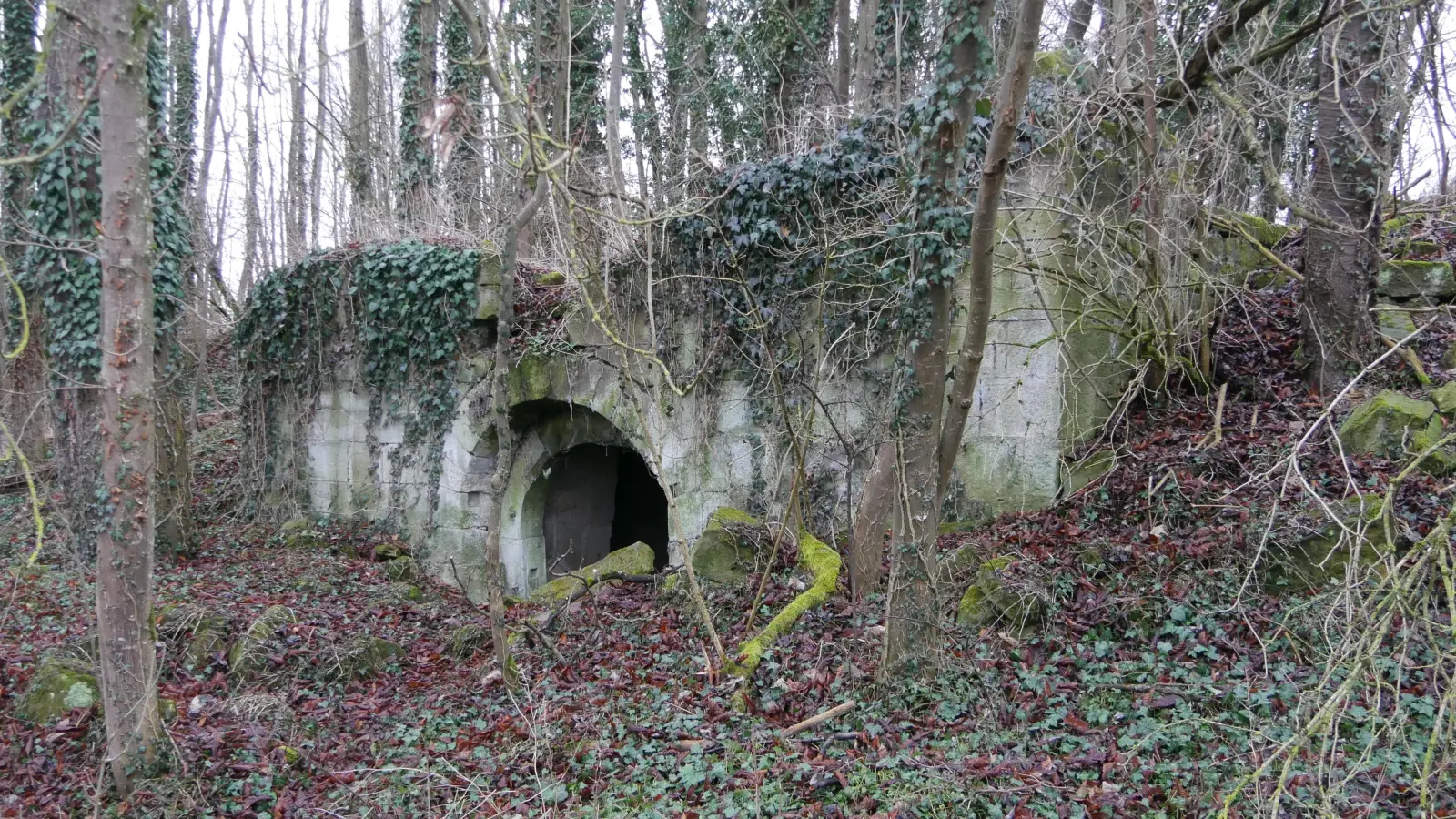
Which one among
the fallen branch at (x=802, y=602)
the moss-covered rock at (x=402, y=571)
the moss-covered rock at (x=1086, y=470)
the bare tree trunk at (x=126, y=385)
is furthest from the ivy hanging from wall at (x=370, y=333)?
the moss-covered rock at (x=1086, y=470)

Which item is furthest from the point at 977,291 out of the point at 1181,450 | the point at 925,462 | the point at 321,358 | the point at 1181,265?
the point at 321,358

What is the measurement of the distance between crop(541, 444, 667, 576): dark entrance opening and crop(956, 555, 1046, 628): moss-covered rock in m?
4.44

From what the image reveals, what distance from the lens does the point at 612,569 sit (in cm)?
684

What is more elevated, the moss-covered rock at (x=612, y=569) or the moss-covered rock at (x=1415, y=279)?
the moss-covered rock at (x=1415, y=279)

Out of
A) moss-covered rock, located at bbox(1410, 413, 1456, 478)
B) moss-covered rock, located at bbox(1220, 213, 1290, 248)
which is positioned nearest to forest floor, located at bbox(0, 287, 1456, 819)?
moss-covered rock, located at bbox(1410, 413, 1456, 478)

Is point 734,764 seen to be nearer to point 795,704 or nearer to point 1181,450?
point 795,704

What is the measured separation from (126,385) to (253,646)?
2535 millimetres

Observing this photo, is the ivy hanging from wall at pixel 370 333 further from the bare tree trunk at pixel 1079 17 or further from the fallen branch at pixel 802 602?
the bare tree trunk at pixel 1079 17

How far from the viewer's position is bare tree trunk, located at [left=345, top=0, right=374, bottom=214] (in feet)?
47.1

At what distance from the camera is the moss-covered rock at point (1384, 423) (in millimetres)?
5105

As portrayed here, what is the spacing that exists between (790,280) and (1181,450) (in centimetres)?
305

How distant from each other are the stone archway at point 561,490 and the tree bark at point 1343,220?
208 inches

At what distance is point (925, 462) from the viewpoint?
4.24 metres

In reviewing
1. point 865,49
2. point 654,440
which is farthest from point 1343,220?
point 865,49
